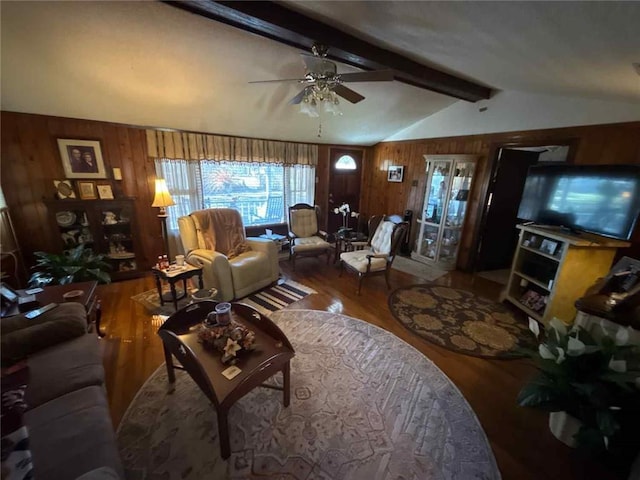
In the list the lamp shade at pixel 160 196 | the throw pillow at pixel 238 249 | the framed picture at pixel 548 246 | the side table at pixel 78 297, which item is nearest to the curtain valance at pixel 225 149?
the lamp shade at pixel 160 196

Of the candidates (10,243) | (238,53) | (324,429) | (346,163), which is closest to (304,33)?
(238,53)

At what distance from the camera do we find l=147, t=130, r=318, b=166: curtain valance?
10.9 ft

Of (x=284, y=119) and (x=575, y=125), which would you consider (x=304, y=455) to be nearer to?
(x=284, y=119)

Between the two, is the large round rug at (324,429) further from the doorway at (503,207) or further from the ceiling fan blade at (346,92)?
the doorway at (503,207)

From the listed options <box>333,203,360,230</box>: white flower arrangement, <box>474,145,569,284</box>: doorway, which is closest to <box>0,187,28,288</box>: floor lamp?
<box>333,203,360,230</box>: white flower arrangement

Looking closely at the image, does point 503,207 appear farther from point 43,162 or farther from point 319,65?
point 43,162

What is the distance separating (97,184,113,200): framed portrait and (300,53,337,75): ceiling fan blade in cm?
282

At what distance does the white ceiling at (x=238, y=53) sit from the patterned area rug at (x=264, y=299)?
2118 mm

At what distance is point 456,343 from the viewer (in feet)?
7.60

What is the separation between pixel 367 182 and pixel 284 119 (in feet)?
8.01

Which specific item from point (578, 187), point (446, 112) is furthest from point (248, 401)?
point (446, 112)

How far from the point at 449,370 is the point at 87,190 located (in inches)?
166

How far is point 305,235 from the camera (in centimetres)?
416

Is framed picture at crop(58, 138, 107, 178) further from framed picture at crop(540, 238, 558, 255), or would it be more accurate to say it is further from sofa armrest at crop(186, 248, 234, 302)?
framed picture at crop(540, 238, 558, 255)
